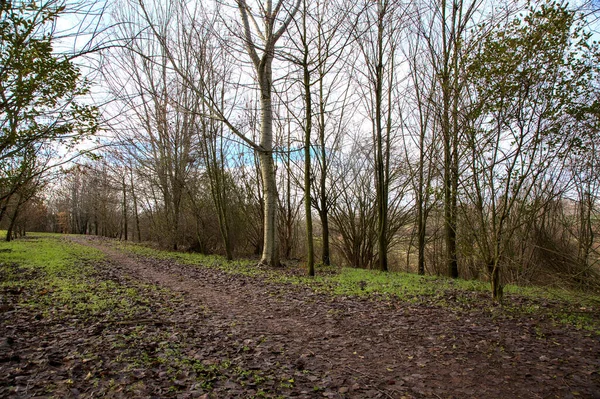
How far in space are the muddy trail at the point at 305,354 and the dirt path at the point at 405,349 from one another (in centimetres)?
1

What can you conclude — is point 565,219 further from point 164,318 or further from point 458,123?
point 164,318

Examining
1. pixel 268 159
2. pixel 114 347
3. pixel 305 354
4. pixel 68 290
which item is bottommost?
pixel 305 354

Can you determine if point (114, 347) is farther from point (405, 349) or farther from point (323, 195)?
point (323, 195)

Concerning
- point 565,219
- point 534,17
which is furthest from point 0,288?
point 565,219

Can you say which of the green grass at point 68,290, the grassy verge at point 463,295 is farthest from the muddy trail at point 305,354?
the green grass at point 68,290

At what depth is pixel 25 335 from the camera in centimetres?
413

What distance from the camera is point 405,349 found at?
409 cm

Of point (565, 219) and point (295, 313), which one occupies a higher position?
point (565, 219)

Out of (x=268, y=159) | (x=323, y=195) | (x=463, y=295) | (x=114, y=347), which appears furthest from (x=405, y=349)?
(x=323, y=195)

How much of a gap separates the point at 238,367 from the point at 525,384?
112 inches

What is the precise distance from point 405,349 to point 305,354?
1.23 metres

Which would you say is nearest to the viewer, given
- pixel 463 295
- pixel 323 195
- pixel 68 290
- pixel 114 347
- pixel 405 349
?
pixel 114 347

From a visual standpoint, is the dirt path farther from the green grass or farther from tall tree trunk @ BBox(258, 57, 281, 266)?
tall tree trunk @ BBox(258, 57, 281, 266)

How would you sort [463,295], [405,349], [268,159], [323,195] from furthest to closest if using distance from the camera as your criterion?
[323,195] < [268,159] < [463,295] < [405,349]
